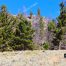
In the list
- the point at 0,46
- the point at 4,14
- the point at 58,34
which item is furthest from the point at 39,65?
the point at 58,34

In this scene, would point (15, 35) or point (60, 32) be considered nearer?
point (15, 35)

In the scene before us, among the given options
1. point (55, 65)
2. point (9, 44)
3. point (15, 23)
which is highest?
point (15, 23)

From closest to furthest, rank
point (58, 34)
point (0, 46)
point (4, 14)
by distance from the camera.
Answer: point (0, 46) → point (4, 14) → point (58, 34)

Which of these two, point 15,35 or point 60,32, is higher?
point 60,32

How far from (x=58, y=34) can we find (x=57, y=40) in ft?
5.07

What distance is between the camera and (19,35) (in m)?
68.1

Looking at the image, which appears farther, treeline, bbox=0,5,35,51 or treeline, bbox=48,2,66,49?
treeline, bbox=48,2,66,49

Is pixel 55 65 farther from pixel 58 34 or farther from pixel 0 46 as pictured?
pixel 58 34

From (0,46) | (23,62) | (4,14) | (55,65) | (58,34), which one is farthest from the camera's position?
(58,34)

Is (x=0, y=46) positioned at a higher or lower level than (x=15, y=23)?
lower

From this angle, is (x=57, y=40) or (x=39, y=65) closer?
(x=39, y=65)

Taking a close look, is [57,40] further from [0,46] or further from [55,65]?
[55,65]

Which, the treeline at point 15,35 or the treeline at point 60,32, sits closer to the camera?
the treeline at point 15,35

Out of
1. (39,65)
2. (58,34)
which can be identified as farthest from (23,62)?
(58,34)
